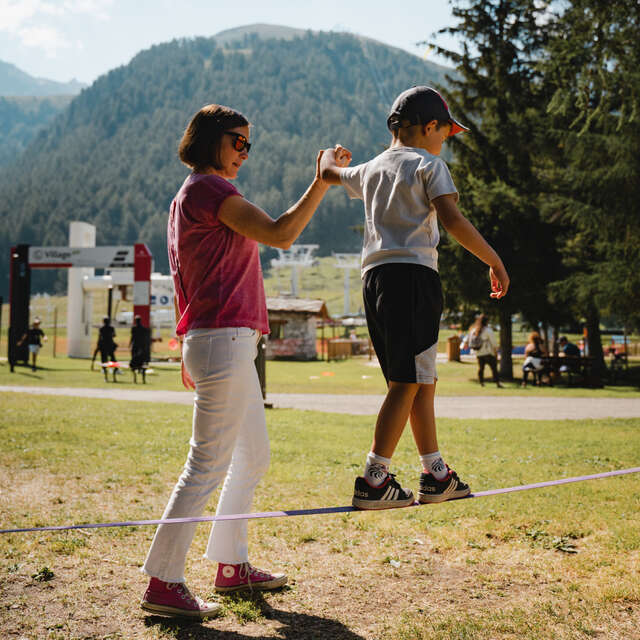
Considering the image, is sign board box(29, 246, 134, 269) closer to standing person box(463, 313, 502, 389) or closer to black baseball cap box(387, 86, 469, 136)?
standing person box(463, 313, 502, 389)

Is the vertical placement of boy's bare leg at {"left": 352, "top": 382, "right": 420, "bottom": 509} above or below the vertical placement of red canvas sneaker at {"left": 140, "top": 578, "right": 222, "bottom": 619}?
above

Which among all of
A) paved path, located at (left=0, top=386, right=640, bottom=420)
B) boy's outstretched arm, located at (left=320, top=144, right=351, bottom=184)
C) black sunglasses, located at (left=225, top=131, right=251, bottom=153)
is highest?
black sunglasses, located at (left=225, top=131, right=251, bottom=153)

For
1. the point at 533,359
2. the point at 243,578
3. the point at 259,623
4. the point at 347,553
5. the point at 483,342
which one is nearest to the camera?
the point at 259,623

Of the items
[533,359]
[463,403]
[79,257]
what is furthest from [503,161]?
[79,257]

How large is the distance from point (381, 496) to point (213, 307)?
42.6 inches

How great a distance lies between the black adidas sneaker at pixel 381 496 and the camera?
112 inches

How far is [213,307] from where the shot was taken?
9.61 ft

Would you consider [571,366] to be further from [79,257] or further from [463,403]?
[79,257]

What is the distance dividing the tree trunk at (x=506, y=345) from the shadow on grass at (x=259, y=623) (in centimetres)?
2064

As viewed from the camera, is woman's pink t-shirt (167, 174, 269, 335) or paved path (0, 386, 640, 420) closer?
woman's pink t-shirt (167, 174, 269, 335)

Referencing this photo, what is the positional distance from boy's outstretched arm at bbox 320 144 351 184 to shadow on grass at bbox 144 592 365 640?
2.03 metres

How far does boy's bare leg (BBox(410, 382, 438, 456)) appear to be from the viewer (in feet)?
9.54

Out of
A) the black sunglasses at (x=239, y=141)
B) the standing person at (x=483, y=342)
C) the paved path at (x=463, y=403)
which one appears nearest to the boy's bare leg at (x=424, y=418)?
the black sunglasses at (x=239, y=141)

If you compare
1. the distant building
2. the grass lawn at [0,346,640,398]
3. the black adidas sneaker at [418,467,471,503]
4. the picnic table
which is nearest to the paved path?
the grass lawn at [0,346,640,398]
